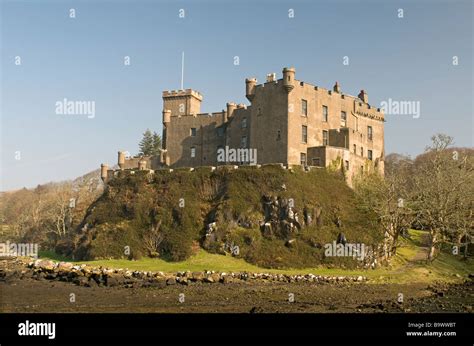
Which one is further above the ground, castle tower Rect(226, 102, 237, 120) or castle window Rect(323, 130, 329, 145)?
castle tower Rect(226, 102, 237, 120)

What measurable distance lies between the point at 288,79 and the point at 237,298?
98.7 feet

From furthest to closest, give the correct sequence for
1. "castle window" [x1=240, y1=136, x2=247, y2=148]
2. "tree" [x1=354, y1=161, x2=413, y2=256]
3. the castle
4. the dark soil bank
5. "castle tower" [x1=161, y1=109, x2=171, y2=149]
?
"castle tower" [x1=161, y1=109, x2=171, y2=149]
"castle window" [x1=240, y1=136, x2=247, y2=148]
the castle
"tree" [x1=354, y1=161, x2=413, y2=256]
the dark soil bank

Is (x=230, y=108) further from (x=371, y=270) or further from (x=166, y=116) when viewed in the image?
(x=371, y=270)

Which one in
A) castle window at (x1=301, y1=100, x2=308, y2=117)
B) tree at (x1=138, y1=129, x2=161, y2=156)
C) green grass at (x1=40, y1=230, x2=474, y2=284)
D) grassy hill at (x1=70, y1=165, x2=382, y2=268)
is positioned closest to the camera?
green grass at (x1=40, y1=230, x2=474, y2=284)

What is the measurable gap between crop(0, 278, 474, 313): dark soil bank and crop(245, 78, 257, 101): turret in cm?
2682

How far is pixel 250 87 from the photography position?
56281 mm

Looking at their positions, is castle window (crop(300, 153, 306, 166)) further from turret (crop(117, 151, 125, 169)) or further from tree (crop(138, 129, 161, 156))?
tree (crop(138, 129, 161, 156))

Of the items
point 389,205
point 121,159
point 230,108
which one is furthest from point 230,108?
point 389,205

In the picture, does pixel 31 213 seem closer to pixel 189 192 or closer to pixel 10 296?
pixel 189 192

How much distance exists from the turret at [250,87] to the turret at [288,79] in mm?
5070

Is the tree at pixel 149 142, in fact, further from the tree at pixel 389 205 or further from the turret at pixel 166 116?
the tree at pixel 389 205

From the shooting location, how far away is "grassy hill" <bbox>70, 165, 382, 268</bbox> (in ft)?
147

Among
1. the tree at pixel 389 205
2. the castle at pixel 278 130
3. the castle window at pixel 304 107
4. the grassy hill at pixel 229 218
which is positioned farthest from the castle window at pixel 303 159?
the tree at pixel 389 205

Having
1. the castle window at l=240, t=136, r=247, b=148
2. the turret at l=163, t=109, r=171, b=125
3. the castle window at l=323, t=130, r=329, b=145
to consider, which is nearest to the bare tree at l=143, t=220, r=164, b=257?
the castle window at l=240, t=136, r=247, b=148
